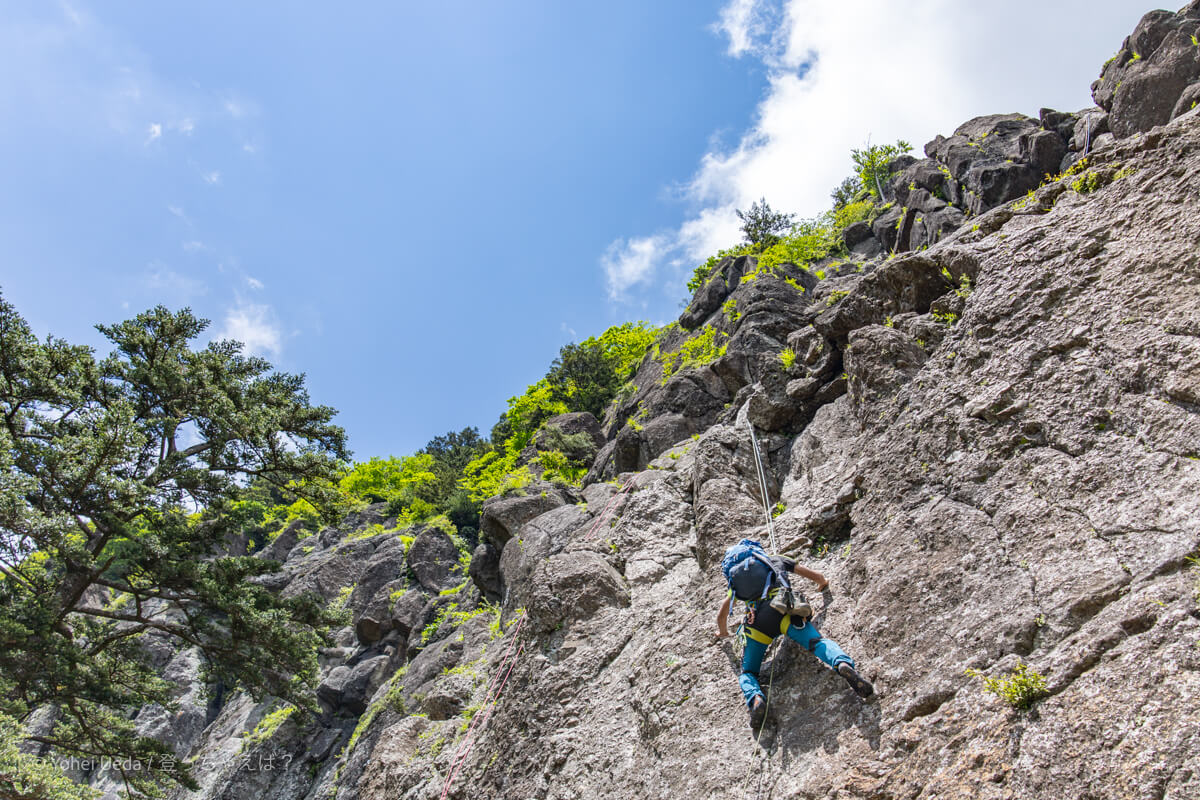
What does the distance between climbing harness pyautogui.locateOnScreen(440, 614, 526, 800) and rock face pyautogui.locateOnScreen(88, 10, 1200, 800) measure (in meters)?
0.08

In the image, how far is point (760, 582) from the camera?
258 inches

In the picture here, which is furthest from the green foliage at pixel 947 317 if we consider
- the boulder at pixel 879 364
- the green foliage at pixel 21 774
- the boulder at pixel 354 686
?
the boulder at pixel 354 686

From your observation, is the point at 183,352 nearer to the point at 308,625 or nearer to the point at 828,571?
the point at 308,625

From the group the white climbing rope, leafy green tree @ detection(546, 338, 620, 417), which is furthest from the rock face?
leafy green tree @ detection(546, 338, 620, 417)

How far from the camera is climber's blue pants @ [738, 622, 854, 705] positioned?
19.4 ft

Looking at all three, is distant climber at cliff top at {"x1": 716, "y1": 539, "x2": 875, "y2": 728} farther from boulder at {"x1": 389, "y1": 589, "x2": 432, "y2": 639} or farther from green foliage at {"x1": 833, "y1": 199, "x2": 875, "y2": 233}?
green foliage at {"x1": 833, "y1": 199, "x2": 875, "y2": 233}

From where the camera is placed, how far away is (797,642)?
6.52 meters

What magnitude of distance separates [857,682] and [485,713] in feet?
25.2

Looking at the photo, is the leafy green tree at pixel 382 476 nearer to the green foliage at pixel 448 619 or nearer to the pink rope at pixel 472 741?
the green foliage at pixel 448 619

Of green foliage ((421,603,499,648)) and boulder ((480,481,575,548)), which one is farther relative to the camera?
green foliage ((421,603,499,648))

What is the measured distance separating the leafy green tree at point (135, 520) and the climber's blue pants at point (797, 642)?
10773 millimetres

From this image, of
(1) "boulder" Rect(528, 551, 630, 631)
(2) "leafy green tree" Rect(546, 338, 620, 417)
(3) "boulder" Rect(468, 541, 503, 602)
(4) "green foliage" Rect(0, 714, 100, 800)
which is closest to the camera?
(4) "green foliage" Rect(0, 714, 100, 800)

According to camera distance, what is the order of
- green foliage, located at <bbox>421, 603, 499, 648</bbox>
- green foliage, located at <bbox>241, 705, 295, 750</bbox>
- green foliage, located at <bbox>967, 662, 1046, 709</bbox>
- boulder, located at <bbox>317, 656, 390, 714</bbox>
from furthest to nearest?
boulder, located at <bbox>317, 656, 390, 714</bbox>, green foliage, located at <bbox>241, 705, 295, 750</bbox>, green foliage, located at <bbox>421, 603, 499, 648</bbox>, green foliage, located at <bbox>967, 662, 1046, 709</bbox>

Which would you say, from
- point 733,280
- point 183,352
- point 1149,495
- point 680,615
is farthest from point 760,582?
point 733,280
